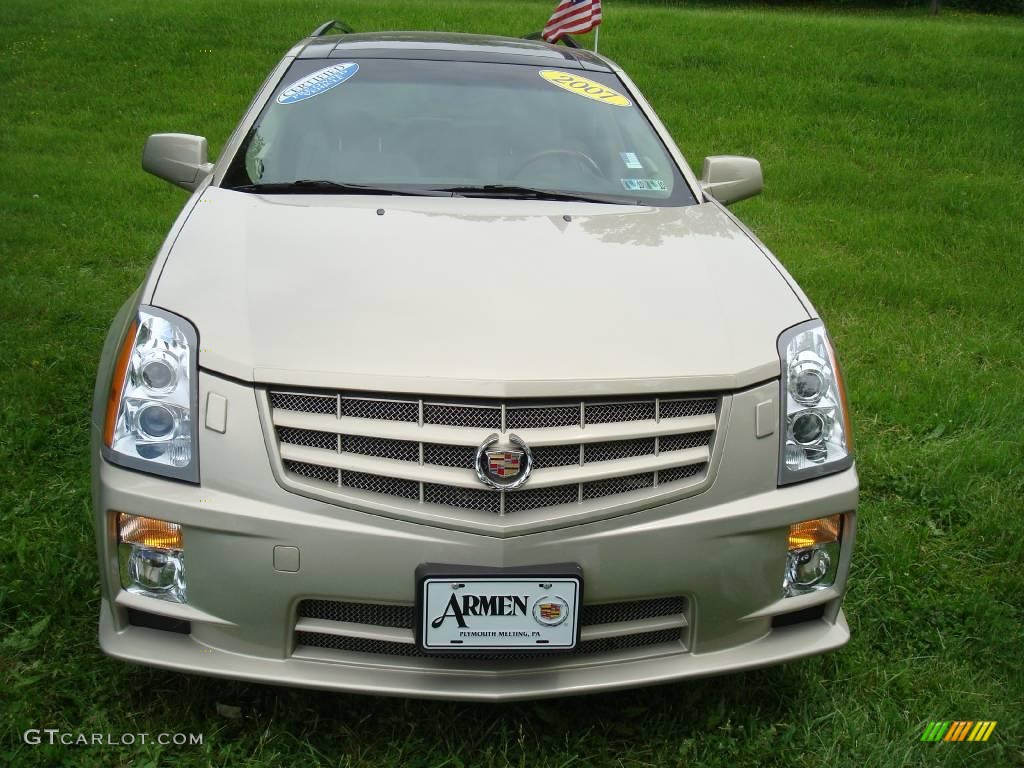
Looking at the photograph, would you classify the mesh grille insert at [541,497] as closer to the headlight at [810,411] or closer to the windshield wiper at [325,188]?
the headlight at [810,411]

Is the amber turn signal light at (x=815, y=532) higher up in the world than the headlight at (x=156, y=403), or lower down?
lower down

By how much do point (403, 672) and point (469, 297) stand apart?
811 mm

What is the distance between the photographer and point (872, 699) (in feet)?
8.23

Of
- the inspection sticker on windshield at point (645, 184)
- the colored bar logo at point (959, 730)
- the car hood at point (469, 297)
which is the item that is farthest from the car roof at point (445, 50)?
the colored bar logo at point (959, 730)

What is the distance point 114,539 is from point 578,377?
3.25 feet

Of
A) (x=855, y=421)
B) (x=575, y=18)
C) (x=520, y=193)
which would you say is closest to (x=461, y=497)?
(x=520, y=193)

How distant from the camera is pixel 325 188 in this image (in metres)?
2.95

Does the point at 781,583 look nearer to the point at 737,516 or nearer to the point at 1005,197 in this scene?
the point at 737,516

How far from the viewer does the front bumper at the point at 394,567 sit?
1938mm

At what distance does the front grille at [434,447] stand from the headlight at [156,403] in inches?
7.4

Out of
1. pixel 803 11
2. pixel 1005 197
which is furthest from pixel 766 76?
pixel 803 11

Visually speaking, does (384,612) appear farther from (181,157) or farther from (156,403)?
(181,157)

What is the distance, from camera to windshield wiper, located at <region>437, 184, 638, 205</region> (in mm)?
2988

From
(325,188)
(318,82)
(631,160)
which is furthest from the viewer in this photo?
(318,82)
